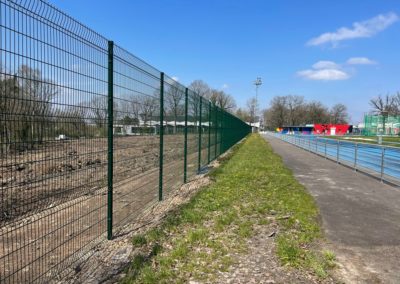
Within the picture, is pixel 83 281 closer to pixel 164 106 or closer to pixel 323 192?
pixel 164 106

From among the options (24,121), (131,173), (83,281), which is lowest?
(83,281)

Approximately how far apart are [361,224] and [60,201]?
192 inches

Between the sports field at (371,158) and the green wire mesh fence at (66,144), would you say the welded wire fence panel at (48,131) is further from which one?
the sports field at (371,158)

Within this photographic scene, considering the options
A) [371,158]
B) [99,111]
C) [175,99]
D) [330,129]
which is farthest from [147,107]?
[330,129]

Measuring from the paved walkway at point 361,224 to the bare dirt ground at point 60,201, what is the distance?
10.6 feet

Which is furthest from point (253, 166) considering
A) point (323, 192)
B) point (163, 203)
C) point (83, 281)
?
point (83, 281)

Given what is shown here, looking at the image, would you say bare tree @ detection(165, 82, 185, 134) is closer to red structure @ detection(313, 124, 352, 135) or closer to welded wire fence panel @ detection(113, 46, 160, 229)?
welded wire fence panel @ detection(113, 46, 160, 229)

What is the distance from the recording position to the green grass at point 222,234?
4.44 m

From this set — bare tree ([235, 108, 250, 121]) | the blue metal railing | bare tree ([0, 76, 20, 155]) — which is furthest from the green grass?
bare tree ([235, 108, 250, 121])

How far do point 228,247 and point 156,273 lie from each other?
1.30 m

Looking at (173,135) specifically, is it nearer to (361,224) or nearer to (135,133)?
(135,133)

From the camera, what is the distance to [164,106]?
8172 mm

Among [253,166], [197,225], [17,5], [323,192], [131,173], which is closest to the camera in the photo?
[17,5]

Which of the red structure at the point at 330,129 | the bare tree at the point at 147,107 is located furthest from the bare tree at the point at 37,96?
the red structure at the point at 330,129
